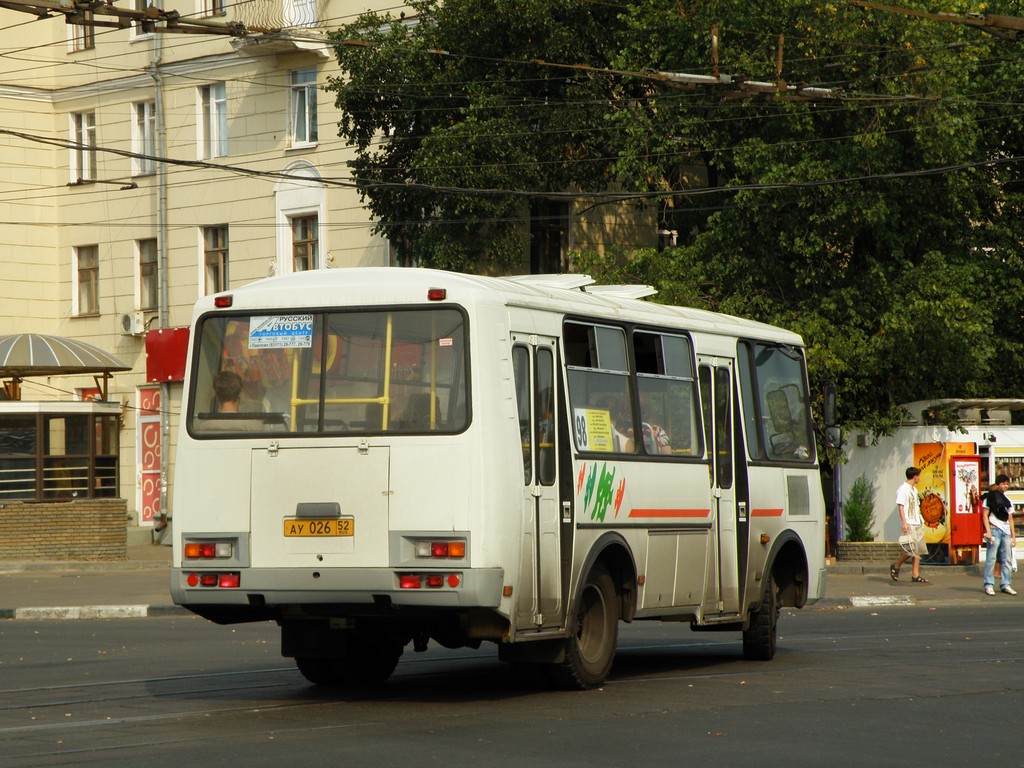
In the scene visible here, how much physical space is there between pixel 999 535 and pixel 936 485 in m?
5.75

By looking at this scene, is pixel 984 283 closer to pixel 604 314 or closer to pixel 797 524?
pixel 797 524

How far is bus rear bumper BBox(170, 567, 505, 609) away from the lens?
11234mm

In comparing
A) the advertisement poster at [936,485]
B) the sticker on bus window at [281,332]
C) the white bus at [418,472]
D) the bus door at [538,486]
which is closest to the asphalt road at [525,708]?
the white bus at [418,472]

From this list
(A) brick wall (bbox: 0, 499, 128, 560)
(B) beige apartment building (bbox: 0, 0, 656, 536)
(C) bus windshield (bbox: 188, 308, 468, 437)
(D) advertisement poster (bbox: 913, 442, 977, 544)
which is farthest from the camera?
(B) beige apartment building (bbox: 0, 0, 656, 536)

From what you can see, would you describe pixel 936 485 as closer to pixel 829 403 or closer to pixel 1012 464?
pixel 1012 464

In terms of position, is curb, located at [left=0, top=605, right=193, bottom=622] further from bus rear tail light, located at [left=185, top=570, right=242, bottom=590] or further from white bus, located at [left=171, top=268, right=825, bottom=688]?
bus rear tail light, located at [left=185, top=570, right=242, bottom=590]

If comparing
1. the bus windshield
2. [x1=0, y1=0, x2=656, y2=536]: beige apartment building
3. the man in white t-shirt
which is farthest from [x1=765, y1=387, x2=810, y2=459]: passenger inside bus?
[x1=0, y1=0, x2=656, y2=536]: beige apartment building

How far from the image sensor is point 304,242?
133 ft

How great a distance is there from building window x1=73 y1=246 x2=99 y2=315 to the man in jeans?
2647cm

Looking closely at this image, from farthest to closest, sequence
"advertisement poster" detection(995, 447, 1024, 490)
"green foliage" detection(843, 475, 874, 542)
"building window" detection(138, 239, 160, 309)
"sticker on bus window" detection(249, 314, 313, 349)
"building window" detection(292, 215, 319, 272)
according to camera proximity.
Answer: "building window" detection(138, 239, 160, 309)
"building window" detection(292, 215, 319, 272)
"green foliage" detection(843, 475, 874, 542)
"advertisement poster" detection(995, 447, 1024, 490)
"sticker on bus window" detection(249, 314, 313, 349)

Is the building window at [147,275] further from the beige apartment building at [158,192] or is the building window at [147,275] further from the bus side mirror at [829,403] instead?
the bus side mirror at [829,403]

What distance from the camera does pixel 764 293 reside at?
32219 mm

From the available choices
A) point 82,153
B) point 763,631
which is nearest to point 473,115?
point 82,153

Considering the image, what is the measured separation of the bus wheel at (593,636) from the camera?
41.3 feet
